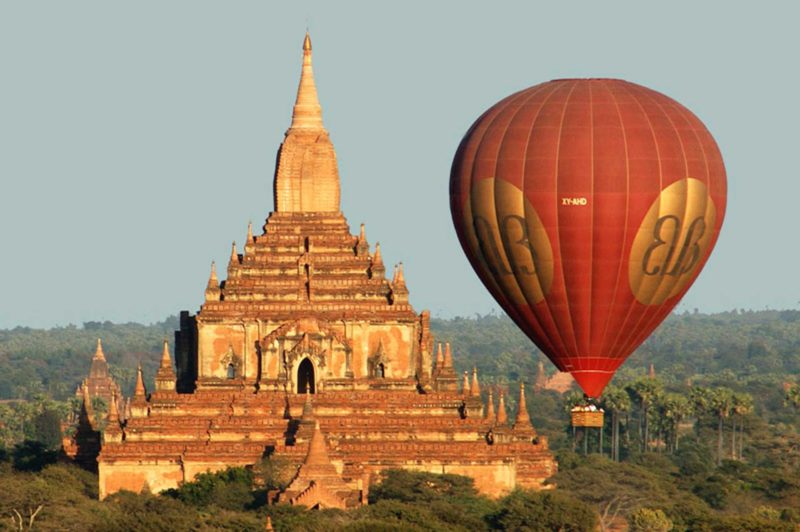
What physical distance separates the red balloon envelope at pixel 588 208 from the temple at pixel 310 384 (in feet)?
47.4

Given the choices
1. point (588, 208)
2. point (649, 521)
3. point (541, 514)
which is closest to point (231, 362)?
point (649, 521)

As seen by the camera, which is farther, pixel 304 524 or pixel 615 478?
pixel 615 478

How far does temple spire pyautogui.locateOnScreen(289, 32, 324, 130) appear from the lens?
114250mm

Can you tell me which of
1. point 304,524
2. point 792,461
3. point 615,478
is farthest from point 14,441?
point 304,524

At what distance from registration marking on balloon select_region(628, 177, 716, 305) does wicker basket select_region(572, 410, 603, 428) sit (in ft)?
12.1

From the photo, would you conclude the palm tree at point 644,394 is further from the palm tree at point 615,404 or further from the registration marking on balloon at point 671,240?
the registration marking on balloon at point 671,240

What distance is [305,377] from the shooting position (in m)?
111

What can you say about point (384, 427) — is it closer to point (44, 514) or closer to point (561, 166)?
point (44, 514)

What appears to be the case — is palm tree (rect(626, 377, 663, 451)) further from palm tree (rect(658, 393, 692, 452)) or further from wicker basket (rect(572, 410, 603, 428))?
wicker basket (rect(572, 410, 603, 428))

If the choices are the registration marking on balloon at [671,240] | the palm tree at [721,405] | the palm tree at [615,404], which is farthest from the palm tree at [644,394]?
the registration marking on balloon at [671,240]

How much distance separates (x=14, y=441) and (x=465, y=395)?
2281 inches

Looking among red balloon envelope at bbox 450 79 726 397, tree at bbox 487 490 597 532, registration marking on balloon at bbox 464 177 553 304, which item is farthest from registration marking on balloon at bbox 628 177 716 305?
tree at bbox 487 490 597 532

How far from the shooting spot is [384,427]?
104 metres

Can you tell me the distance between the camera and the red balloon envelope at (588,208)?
83.9 metres
